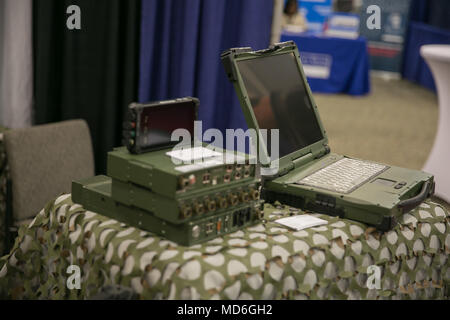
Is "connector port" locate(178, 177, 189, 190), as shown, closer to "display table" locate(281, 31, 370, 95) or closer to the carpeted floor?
the carpeted floor

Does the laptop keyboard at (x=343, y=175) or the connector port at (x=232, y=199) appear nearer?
the connector port at (x=232, y=199)

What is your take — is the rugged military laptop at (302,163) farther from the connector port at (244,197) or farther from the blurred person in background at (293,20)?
the blurred person in background at (293,20)

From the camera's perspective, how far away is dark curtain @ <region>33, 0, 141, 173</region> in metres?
2.84

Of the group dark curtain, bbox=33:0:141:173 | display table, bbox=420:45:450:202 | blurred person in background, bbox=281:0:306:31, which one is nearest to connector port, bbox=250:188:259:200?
dark curtain, bbox=33:0:141:173

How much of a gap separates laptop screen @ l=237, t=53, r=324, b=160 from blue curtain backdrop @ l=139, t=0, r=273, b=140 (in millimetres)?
1138

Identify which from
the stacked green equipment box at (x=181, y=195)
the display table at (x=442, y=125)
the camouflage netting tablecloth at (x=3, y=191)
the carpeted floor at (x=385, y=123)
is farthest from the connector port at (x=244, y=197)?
the carpeted floor at (x=385, y=123)

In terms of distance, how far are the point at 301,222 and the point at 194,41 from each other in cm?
159

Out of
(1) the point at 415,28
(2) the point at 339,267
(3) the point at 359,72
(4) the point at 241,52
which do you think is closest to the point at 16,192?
(4) the point at 241,52

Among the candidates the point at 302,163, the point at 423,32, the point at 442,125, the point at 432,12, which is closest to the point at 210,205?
the point at 302,163

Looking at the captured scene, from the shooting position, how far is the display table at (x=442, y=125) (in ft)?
13.0

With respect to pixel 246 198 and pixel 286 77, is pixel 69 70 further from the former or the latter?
pixel 246 198

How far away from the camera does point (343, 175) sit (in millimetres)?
1884

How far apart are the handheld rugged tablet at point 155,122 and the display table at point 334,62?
222 inches

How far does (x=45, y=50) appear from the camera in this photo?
2.83 meters
